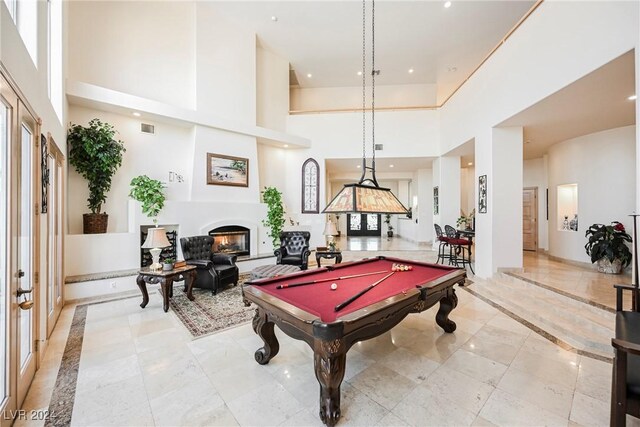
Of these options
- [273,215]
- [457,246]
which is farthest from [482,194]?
[273,215]

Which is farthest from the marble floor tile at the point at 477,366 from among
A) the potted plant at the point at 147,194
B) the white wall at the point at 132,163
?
the white wall at the point at 132,163

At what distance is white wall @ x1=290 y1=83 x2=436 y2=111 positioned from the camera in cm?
953

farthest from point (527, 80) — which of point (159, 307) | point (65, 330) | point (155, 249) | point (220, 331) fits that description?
point (65, 330)

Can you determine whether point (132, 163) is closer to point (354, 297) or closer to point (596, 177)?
point (354, 297)

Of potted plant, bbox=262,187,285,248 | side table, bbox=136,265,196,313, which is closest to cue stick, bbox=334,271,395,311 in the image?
side table, bbox=136,265,196,313

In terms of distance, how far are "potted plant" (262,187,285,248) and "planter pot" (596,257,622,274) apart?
676cm

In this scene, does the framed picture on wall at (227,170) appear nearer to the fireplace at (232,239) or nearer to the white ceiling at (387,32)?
the fireplace at (232,239)

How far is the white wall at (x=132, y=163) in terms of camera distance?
192 inches

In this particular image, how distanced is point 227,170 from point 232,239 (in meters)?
1.75

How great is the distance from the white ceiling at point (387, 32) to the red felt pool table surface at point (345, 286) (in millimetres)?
6138

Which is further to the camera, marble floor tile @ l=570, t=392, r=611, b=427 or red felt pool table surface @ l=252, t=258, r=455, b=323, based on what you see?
red felt pool table surface @ l=252, t=258, r=455, b=323

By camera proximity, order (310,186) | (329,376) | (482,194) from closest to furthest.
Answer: (329,376)
(482,194)
(310,186)

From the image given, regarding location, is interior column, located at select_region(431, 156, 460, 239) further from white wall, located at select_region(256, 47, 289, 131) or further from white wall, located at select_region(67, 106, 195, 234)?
white wall, located at select_region(67, 106, 195, 234)

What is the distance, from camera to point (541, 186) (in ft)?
24.2
